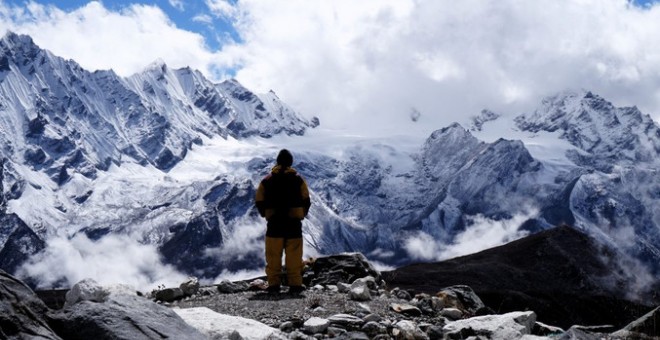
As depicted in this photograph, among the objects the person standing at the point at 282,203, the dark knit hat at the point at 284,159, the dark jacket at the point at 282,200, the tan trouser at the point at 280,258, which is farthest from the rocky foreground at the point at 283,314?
the dark knit hat at the point at 284,159

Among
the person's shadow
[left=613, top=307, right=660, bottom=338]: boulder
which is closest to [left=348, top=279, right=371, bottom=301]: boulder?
the person's shadow

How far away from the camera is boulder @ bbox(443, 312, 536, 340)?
15060mm

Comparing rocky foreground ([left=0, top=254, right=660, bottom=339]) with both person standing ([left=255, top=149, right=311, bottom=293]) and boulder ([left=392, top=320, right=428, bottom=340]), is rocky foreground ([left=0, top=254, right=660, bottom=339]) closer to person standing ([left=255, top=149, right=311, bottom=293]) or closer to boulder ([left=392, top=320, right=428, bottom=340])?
boulder ([left=392, top=320, right=428, bottom=340])

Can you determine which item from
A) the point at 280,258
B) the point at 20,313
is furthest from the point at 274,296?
the point at 20,313

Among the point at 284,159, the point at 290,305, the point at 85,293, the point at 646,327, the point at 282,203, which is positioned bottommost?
the point at 646,327

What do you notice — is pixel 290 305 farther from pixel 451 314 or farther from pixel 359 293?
pixel 451 314

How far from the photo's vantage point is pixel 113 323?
9781 millimetres

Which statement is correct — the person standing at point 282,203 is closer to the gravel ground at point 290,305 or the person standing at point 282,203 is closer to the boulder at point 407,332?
the gravel ground at point 290,305

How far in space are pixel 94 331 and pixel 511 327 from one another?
8558 mm

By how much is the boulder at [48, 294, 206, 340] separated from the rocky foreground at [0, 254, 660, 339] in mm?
12

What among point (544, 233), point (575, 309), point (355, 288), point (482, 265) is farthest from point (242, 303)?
point (544, 233)

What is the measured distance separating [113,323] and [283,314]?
6.90 meters

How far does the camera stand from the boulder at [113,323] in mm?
9664

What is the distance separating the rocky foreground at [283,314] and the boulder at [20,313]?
1 cm
